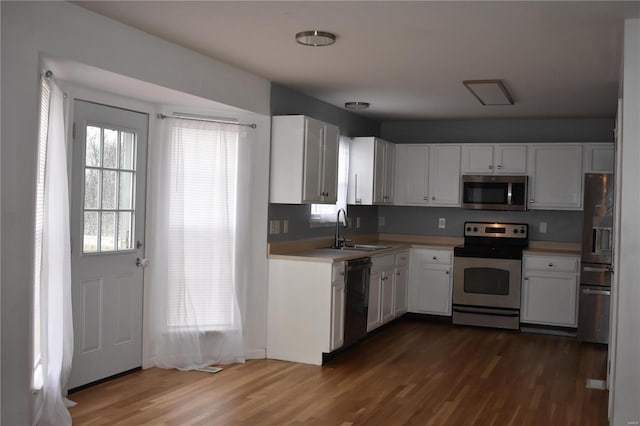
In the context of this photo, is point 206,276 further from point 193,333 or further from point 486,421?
point 486,421

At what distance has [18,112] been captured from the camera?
10.5 ft

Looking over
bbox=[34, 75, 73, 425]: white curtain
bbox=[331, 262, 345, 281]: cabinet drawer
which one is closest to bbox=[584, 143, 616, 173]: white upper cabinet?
bbox=[331, 262, 345, 281]: cabinet drawer

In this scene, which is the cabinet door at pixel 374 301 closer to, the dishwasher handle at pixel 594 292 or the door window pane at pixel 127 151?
the dishwasher handle at pixel 594 292

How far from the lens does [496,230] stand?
7.62 meters

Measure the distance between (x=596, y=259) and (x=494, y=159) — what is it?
5.36ft

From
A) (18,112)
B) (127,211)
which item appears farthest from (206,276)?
(18,112)

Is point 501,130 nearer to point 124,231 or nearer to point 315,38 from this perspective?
point 315,38

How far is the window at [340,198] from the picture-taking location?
6508 millimetres

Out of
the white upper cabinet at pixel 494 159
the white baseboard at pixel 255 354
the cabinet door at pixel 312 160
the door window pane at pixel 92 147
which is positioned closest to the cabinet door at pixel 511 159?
the white upper cabinet at pixel 494 159

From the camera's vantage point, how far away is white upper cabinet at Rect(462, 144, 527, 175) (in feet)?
24.0

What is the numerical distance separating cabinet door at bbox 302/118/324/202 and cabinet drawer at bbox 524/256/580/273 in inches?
106

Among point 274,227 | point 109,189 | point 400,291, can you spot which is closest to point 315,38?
point 109,189

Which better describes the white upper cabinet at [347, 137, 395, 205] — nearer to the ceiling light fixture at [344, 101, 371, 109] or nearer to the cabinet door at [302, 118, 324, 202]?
the ceiling light fixture at [344, 101, 371, 109]

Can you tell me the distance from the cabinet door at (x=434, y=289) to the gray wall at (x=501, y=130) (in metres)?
1.63
